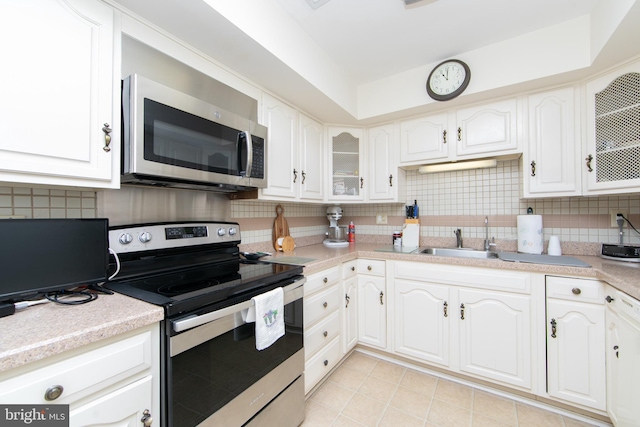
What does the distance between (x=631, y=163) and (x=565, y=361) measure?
118 cm

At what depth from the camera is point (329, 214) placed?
262 centimetres

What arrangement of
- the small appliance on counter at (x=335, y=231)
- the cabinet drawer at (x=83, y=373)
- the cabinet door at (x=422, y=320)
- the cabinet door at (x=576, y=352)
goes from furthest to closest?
the small appliance on counter at (x=335, y=231)
the cabinet door at (x=422, y=320)
the cabinet door at (x=576, y=352)
the cabinet drawer at (x=83, y=373)

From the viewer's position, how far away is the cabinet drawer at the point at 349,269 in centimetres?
202

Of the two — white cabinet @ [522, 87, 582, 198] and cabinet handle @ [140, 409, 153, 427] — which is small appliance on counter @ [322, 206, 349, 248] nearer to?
white cabinet @ [522, 87, 582, 198]

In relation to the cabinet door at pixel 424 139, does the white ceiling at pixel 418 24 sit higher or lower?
higher

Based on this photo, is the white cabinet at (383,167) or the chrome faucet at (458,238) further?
the white cabinet at (383,167)

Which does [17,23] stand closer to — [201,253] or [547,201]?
[201,253]

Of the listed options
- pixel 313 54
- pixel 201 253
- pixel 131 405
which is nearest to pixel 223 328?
pixel 131 405

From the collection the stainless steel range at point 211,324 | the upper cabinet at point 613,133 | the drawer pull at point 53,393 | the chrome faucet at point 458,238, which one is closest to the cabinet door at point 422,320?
the chrome faucet at point 458,238

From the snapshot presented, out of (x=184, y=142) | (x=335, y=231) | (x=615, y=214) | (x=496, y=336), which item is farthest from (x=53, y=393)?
(x=615, y=214)

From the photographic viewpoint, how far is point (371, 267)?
2.13m

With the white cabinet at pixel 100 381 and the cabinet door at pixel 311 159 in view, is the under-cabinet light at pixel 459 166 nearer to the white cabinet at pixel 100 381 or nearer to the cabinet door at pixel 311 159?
the cabinet door at pixel 311 159

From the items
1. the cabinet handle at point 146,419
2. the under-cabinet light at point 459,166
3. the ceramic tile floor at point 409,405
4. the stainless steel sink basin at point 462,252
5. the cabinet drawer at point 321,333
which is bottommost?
the ceramic tile floor at point 409,405

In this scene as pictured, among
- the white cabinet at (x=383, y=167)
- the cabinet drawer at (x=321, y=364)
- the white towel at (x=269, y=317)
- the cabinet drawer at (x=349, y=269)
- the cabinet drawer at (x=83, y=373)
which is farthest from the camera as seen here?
the white cabinet at (x=383, y=167)
